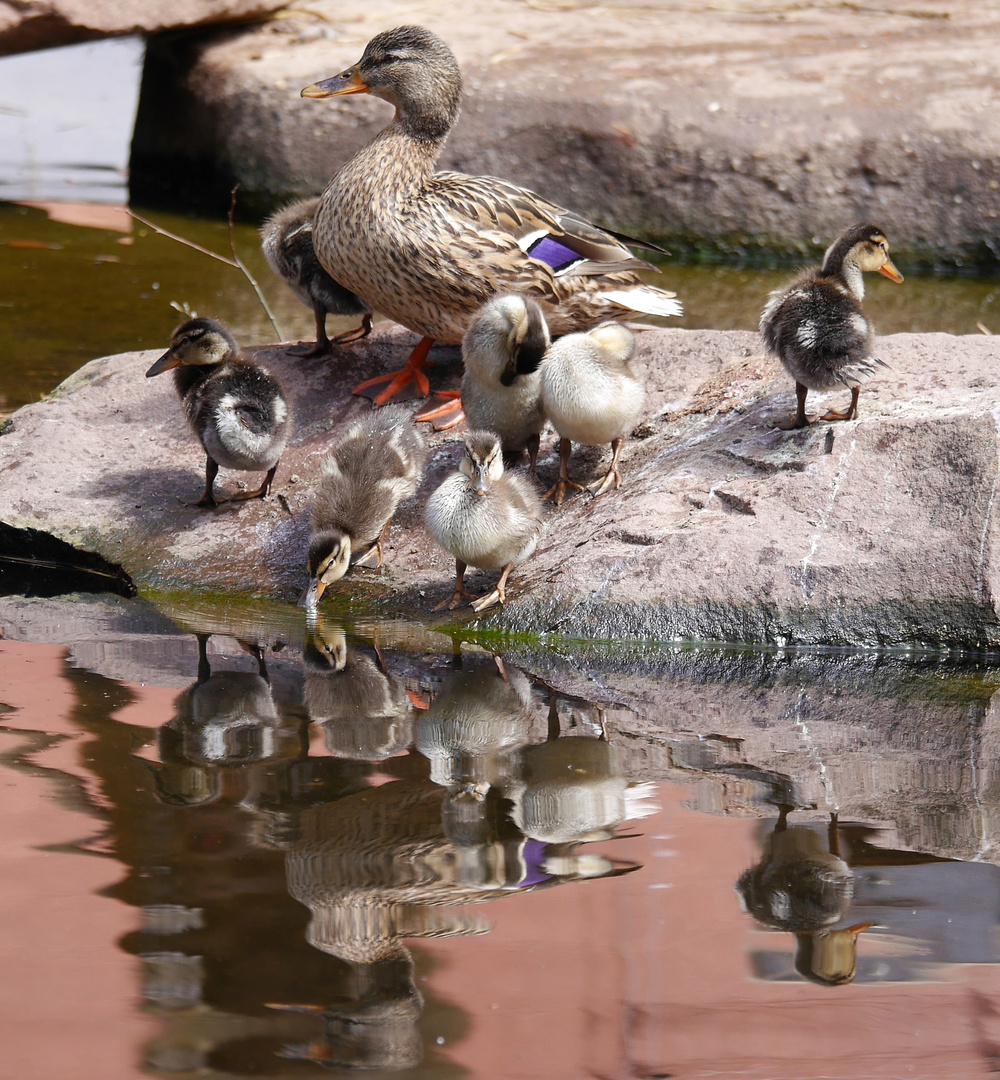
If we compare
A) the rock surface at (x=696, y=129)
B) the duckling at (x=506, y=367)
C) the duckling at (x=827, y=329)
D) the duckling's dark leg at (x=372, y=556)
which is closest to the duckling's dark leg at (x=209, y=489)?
the duckling's dark leg at (x=372, y=556)

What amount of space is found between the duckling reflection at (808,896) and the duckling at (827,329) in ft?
6.34

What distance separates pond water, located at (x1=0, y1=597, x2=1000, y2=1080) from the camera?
7.01ft

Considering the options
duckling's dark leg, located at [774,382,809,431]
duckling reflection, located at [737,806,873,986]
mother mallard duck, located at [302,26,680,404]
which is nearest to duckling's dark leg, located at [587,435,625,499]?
duckling's dark leg, located at [774,382,809,431]

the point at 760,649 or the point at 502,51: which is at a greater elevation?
the point at 502,51

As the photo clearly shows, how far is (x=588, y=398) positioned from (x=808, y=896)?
7.42 ft

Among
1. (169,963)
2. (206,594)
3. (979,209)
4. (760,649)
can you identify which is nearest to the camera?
(169,963)

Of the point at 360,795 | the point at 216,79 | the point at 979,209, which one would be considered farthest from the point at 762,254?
the point at 360,795

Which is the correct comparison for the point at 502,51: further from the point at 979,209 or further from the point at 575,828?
the point at 575,828

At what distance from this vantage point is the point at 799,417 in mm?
4590

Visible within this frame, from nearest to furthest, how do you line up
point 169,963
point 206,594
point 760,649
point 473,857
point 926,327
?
point 169,963
point 473,857
point 760,649
point 206,594
point 926,327

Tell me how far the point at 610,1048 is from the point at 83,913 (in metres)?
0.98

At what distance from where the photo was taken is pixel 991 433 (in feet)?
13.8

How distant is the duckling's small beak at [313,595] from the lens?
4.25m

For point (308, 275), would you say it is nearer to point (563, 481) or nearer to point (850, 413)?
point (563, 481)
